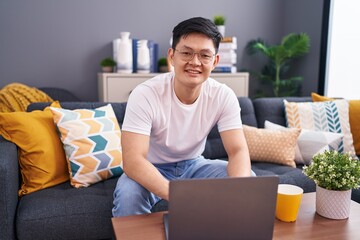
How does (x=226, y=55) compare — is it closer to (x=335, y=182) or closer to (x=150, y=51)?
(x=150, y=51)

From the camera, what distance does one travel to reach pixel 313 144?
82.1 inches

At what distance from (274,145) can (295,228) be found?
99cm

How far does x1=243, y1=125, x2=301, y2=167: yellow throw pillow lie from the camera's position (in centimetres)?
202

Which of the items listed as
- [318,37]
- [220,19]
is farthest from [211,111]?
[318,37]

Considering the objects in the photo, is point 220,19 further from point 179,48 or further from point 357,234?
point 357,234

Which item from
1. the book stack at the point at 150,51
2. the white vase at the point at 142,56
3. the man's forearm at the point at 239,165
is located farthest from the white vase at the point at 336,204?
the book stack at the point at 150,51

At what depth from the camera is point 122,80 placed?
287cm

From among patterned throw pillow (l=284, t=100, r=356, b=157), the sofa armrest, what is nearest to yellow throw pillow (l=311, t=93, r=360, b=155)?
patterned throw pillow (l=284, t=100, r=356, b=157)

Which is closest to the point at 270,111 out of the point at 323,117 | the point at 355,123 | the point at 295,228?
the point at 323,117

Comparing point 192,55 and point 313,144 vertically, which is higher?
point 192,55

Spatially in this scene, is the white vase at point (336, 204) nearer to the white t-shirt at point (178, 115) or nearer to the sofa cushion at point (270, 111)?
the white t-shirt at point (178, 115)

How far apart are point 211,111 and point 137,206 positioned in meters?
0.52

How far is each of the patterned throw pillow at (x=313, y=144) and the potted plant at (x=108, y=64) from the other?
1.71 meters

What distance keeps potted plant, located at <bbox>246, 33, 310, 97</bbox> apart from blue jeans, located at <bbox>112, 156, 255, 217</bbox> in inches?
76.8
